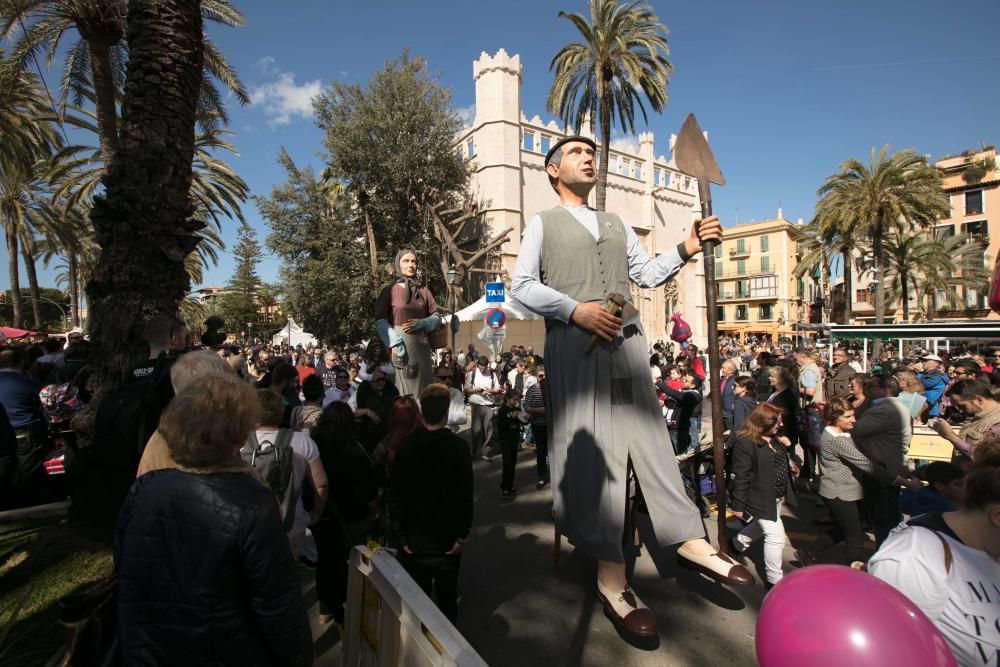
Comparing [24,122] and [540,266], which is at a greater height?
[24,122]

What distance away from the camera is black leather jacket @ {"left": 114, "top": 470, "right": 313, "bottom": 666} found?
5.32 ft

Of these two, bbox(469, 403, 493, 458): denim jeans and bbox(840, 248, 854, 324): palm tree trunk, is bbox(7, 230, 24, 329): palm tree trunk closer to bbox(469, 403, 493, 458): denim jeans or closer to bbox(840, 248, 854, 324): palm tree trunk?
bbox(469, 403, 493, 458): denim jeans

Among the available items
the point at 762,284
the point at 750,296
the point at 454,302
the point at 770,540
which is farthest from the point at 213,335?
the point at 750,296

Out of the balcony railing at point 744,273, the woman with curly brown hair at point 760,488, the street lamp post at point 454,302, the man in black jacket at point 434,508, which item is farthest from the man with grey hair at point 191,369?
the balcony railing at point 744,273

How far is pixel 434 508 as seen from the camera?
3025mm

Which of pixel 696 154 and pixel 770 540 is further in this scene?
pixel 770 540

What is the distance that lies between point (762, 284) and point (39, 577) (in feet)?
194

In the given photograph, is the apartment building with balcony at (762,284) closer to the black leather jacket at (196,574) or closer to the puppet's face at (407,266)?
the puppet's face at (407,266)

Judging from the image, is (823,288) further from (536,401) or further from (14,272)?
(14,272)

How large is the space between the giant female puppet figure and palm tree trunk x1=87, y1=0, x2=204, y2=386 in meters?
2.12

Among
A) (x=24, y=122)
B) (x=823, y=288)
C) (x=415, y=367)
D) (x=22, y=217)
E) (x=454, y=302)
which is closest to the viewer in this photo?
(x=415, y=367)

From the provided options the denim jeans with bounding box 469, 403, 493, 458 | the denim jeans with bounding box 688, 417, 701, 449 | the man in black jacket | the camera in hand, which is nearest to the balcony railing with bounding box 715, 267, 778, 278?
the denim jeans with bounding box 688, 417, 701, 449

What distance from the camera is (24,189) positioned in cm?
2009

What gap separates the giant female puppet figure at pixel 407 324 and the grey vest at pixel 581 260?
7.04 ft
